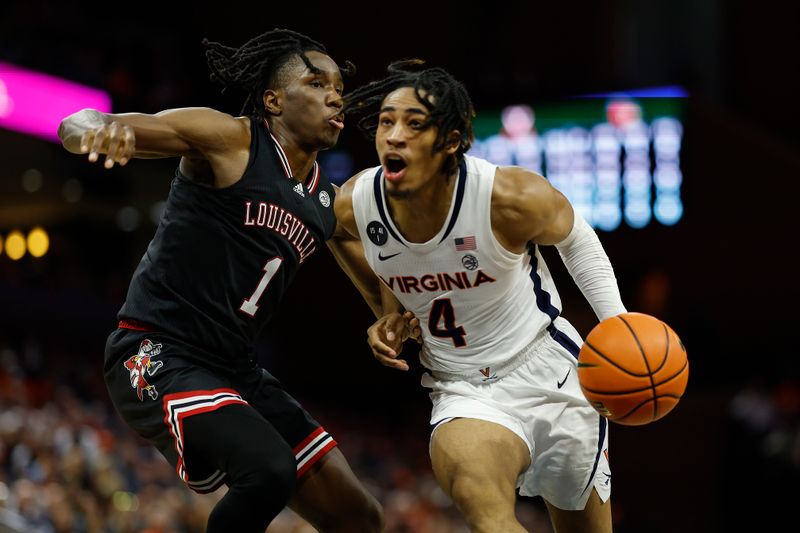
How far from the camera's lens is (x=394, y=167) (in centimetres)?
412

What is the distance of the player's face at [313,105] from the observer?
4.30 m

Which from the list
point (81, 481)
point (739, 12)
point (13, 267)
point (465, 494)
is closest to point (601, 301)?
point (465, 494)

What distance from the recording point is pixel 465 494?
3936mm

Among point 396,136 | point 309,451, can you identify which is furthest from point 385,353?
point 396,136

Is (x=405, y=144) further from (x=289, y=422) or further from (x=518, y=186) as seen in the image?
(x=289, y=422)

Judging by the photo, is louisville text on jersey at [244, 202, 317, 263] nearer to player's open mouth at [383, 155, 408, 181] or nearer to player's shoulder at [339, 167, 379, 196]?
player's shoulder at [339, 167, 379, 196]

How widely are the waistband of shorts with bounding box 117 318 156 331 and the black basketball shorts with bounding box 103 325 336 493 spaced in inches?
0.5

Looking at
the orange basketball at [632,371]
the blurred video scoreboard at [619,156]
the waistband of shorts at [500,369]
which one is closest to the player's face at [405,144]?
the waistband of shorts at [500,369]

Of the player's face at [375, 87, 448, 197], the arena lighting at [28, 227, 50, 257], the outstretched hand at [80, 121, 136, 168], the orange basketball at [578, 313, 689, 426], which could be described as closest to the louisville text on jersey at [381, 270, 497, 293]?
the player's face at [375, 87, 448, 197]

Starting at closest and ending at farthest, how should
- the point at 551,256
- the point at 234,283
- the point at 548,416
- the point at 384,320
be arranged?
the point at 234,283 → the point at 548,416 → the point at 384,320 → the point at 551,256

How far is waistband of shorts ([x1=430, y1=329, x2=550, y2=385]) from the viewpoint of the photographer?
14.3ft

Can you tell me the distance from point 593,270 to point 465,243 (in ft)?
1.99

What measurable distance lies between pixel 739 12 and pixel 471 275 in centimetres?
1179

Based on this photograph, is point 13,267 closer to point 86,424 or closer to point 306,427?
point 86,424
